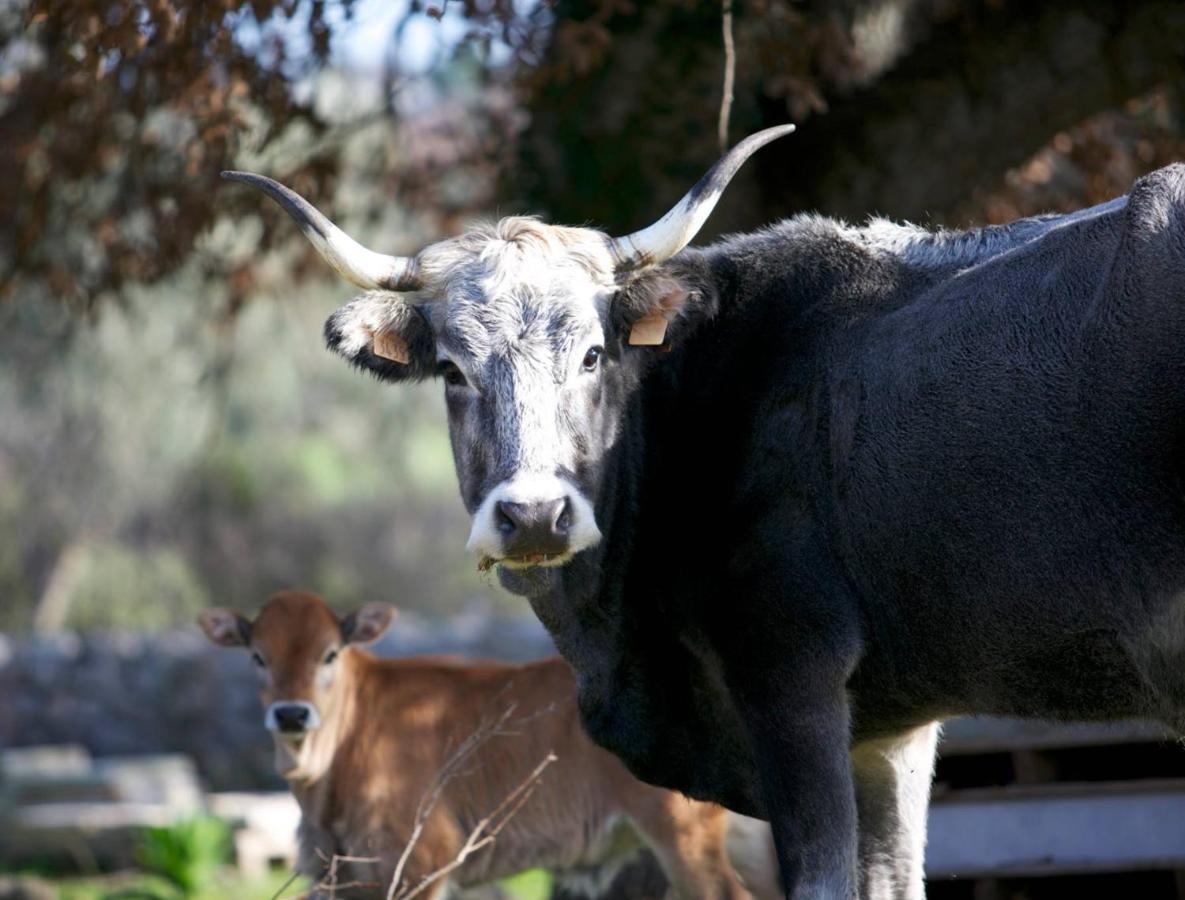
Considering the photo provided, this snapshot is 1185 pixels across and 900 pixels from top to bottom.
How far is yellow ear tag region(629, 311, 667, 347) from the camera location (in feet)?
18.0

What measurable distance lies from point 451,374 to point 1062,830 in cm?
334

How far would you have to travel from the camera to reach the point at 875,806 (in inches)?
225

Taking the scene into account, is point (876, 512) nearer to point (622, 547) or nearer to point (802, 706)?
point (802, 706)

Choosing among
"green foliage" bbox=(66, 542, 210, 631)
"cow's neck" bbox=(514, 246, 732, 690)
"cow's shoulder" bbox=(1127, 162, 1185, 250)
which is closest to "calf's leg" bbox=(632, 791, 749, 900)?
"cow's neck" bbox=(514, 246, 732, 690)

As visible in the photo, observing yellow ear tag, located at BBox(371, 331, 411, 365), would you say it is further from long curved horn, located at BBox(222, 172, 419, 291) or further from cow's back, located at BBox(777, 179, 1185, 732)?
cow's back, located at BBox(777, 179, 1185, 732)

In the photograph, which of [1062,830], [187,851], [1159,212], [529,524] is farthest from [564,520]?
[187,851]

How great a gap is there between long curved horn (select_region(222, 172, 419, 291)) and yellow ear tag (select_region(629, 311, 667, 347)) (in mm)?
805

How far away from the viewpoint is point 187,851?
9.42 metres

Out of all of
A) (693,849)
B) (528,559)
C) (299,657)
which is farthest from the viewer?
(299,657)

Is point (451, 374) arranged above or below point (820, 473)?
above

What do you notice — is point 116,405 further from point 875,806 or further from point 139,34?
point 875,806

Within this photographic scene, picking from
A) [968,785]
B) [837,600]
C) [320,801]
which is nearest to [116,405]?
[320,801]

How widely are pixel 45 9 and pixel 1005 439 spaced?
473 cm

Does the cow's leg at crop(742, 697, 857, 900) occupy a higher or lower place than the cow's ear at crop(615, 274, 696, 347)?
lower
